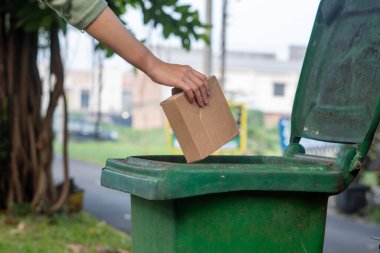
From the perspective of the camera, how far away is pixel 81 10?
88.4 inches

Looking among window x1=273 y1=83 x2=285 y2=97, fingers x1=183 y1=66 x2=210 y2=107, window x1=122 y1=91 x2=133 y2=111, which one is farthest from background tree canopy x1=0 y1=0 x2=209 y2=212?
window x1=122 y1=91 x2=133 y2=111

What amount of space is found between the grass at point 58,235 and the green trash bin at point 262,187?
10.0 ft

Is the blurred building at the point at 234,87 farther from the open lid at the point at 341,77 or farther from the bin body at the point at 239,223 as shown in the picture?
the bin body at the point at 239,223

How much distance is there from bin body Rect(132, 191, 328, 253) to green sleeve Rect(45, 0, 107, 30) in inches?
25.8

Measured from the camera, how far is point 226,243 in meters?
2.32

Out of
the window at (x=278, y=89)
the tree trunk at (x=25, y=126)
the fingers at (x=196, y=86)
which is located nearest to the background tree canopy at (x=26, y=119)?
the tree trunk at (x=25, y=126)

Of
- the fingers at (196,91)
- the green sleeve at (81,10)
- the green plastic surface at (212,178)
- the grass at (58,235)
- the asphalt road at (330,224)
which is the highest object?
the green sleeve at (81,10)

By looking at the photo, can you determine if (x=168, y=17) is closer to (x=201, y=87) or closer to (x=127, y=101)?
(x=201, y=87)

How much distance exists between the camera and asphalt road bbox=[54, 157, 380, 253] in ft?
28.0

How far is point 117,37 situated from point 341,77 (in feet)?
3.51

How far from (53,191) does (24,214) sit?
53cm

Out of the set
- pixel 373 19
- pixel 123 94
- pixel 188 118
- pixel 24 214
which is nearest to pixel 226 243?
pixel 188 118

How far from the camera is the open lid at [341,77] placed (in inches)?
107

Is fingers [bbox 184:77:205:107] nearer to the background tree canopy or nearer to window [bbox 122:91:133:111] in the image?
the background tree canopy
